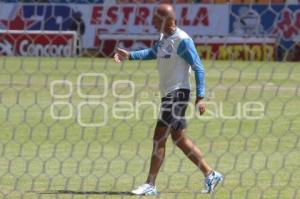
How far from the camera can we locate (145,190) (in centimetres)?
917

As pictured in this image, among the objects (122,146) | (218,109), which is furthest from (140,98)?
(122,146)

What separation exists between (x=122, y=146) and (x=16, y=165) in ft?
6.47

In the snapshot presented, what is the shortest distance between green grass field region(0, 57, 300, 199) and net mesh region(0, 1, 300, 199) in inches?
0.5

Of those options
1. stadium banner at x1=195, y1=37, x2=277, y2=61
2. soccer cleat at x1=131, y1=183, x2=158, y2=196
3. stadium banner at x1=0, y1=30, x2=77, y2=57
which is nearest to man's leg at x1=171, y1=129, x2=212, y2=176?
soccer cleat at x1=131, y1=183, x2=158, y2=196

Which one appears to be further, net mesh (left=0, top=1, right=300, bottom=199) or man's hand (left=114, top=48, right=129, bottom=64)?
net mesh (left=0, top=1, right=300, bottom=199)

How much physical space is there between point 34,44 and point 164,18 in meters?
19.9

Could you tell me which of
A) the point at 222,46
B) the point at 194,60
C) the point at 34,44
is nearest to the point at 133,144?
the point at 194,60

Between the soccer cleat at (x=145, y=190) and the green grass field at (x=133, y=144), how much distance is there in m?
0.14

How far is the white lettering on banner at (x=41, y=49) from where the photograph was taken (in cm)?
2710

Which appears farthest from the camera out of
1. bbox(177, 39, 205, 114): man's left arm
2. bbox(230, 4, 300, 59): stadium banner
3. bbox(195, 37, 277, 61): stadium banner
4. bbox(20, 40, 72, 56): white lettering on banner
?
bbox(195, 37, 277, 61): stadium banner

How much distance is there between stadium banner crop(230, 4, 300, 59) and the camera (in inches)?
1158

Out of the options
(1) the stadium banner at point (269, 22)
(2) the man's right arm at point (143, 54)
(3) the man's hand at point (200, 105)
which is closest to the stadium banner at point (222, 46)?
(1) the stadium banner at point (269, 22)

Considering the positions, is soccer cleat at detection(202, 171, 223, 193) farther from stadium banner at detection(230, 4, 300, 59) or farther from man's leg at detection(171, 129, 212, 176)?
stadium banner at detection(230, 4, 300, 59)

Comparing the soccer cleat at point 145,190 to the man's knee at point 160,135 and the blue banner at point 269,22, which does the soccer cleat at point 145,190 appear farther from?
the blue banner at point 269,22
